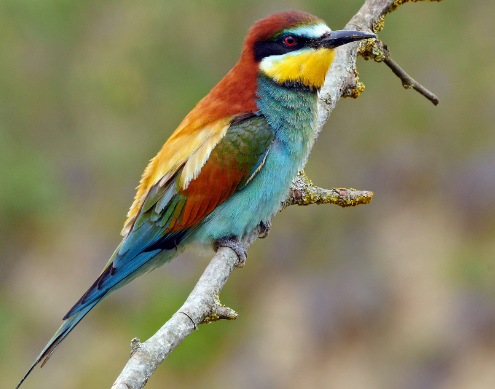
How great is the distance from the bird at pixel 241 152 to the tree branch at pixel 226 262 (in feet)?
0.41

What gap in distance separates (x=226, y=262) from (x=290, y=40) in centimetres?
111

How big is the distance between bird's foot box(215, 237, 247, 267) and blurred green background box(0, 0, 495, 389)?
8.44ft

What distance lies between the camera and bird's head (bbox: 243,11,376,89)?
2.88 meters

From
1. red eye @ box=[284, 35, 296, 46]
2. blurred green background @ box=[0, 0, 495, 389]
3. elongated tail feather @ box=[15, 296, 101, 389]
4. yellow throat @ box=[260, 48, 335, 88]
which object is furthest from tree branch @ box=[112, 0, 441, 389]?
blurred green background @ box=[0, 0, 495, 389]

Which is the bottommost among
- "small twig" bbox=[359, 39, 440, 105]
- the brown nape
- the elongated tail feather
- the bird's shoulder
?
the elongated tail feather

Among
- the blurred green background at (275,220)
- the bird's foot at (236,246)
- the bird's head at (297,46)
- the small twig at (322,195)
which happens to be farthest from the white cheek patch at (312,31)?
the blurred green background at (275,220)

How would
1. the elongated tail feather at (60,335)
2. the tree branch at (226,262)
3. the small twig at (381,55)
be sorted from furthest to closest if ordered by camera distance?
1. the small twig at (381,55)
2. the elongated tail feather at (60,335)
3. the tree branch at (226,262)

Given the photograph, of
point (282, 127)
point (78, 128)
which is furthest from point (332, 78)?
point (78, 128)

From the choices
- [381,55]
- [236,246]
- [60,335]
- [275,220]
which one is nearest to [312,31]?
[381,55]

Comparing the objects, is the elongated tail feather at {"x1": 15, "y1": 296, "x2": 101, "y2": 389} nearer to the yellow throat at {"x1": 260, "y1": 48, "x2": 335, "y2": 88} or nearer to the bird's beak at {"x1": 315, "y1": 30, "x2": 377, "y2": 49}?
the yellow throat at {"x1": 260, "y1": 48, "x2": 335, "y2": 88}

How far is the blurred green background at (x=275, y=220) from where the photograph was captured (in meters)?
5.29

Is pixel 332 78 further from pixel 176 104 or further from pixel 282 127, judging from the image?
pixel 176 104

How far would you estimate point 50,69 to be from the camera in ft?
20.6

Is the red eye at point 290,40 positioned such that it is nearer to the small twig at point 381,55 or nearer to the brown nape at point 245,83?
the brown nape at point 245,83
